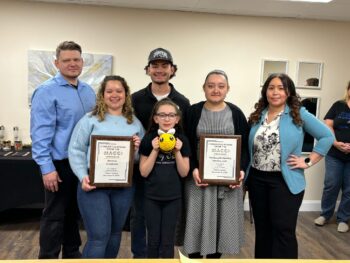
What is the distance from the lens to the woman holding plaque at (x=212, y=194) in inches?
80.8

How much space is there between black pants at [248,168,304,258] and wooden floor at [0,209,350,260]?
89 cm

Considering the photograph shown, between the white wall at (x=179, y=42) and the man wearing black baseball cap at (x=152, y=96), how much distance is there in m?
1.71

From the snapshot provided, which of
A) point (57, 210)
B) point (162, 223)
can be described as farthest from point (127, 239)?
point (162, 223)

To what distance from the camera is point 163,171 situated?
1.96 m

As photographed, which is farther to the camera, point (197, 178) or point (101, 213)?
point (197, 178)

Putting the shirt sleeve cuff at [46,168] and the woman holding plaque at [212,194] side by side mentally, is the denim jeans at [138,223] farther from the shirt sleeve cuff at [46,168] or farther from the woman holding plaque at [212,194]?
the shirt sleeve cuff at [46,168]

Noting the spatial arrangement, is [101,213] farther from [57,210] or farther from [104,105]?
[104,105]

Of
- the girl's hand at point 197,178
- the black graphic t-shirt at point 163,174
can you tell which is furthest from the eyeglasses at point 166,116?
the girl's hand at point 197,178

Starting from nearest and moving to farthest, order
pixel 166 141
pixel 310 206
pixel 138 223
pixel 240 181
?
Result: 1. pixel 166 141
2. pixel 240 181
3. pixel 138 223
4. pixel 310 206

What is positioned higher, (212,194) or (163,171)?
(163,171)

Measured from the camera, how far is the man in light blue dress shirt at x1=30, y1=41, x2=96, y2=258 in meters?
2.03

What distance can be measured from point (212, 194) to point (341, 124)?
2215mm

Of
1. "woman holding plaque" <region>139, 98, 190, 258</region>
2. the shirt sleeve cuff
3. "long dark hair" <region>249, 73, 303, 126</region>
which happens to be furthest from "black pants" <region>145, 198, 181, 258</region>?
"long dark hair" <region>249, 73, 303, 126</region>

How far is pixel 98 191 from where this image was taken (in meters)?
1.92
